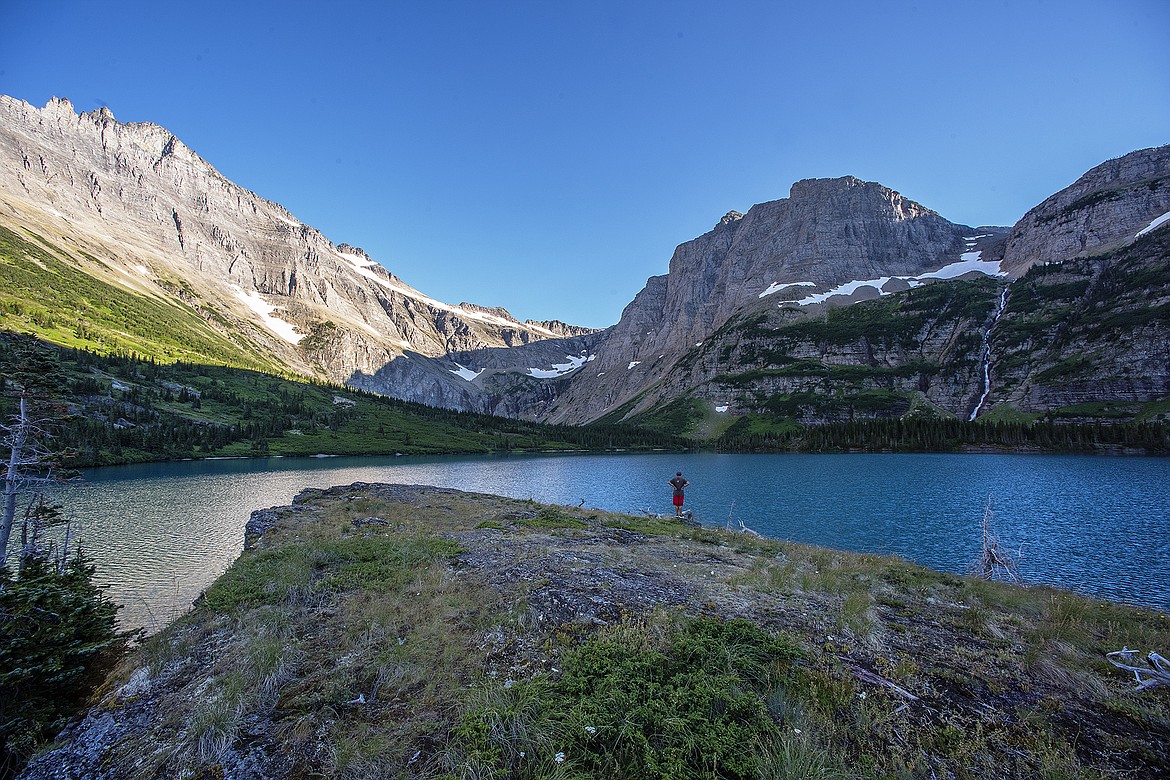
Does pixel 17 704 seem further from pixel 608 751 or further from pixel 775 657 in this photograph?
pixel 775 657

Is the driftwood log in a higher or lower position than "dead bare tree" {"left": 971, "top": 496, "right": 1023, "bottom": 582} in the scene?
higher

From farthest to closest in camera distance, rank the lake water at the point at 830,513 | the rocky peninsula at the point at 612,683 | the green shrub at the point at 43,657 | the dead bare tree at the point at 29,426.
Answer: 1. the lake water at the point at 830,513
2. the dead bare tree at the point at 29,426
3. the green shrub at the point at 43,657
4. the rocky peninsula at the point at 612,683

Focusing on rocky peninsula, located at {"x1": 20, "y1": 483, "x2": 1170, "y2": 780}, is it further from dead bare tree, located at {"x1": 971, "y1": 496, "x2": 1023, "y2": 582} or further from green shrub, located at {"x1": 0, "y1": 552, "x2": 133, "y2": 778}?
dead bare tree, located at {"x1": 971, "y1": 496, "x2": 1023, "y2": 582}

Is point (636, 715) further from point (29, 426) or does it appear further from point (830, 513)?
point (830, 513)

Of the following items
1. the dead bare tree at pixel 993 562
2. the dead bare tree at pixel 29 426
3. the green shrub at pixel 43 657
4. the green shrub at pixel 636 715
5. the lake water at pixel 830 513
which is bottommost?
the lake water at pixel 830 513

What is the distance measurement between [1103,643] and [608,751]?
13.5 m

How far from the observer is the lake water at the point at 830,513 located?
2669 cm

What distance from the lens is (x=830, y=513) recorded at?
4562 centimetres

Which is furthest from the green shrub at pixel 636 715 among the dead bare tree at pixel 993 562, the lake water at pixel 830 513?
the dead bare tree at pixel 993 562

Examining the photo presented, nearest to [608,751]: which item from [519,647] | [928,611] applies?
[519,647]

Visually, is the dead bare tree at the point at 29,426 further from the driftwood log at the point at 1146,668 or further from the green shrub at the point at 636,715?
the driftwood log at the point at 1146,668

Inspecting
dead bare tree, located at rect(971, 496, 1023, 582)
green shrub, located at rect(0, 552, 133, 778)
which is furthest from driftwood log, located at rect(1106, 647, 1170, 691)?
green shrub, located at rect(0, 552, 133, 778)

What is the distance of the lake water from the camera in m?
26.7

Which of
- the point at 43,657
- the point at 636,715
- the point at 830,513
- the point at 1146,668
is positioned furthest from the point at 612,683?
the point at 830,513
